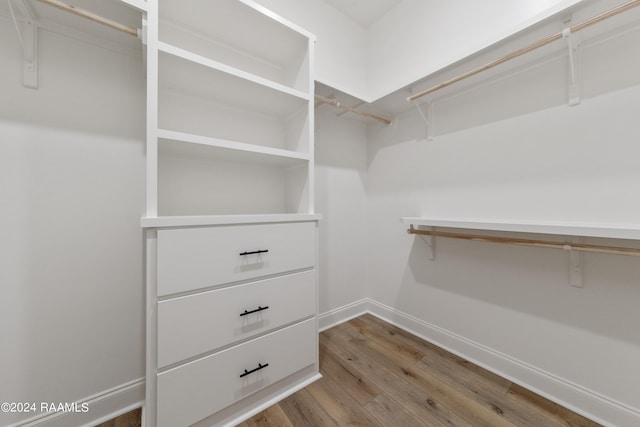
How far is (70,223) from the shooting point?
1.10 metres

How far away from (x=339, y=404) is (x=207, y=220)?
1.18m

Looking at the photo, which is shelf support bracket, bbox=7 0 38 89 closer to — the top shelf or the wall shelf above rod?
the top shelf

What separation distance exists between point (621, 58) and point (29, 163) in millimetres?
2715

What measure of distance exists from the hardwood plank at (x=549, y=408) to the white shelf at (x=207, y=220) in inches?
60.5

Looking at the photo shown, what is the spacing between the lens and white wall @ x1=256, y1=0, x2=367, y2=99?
1.78 metres

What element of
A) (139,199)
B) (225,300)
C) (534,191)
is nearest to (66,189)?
(139,199)

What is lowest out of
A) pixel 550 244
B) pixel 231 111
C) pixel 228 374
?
pixel 228 374

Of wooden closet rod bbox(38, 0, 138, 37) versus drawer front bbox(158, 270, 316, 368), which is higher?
wooden closet rod bbox(38, 0, 138, 37)

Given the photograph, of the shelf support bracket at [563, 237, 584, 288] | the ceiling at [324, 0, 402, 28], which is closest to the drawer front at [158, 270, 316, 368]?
the shelf support bracket at [563, 237, 584, 288]

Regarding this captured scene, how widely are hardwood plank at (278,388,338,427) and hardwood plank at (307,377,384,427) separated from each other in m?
0.03

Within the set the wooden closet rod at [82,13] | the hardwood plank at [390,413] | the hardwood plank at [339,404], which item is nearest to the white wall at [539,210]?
the hardwood plank at [390,413]

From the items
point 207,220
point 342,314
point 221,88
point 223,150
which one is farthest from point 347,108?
point 342,314

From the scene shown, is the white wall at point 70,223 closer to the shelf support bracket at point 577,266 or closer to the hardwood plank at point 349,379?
the hardwood plank at point 349,379

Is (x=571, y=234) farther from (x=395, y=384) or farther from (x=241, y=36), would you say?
(x=241, y=36)
